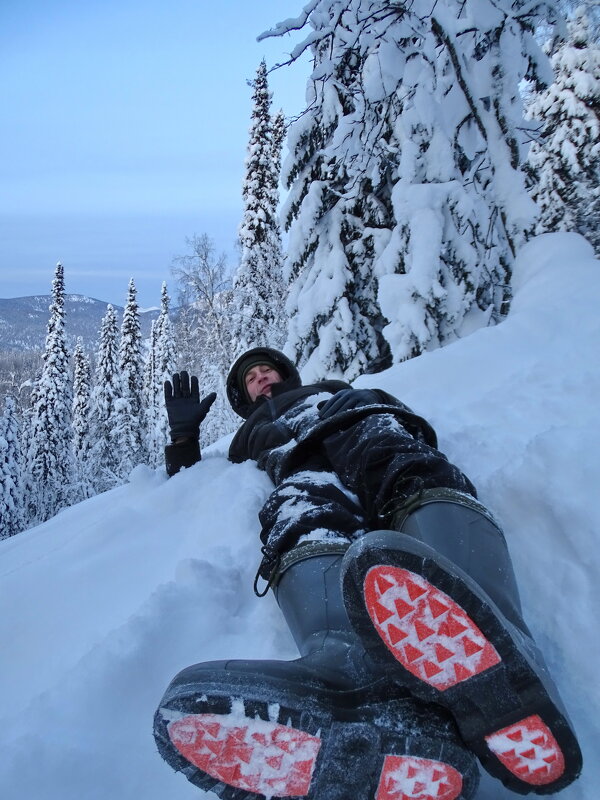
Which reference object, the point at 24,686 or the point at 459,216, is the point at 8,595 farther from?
the point at 459,216

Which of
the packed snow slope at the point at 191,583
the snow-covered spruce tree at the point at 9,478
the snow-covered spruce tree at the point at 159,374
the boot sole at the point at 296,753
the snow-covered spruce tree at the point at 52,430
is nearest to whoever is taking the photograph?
the boot sole at the point at 296,753

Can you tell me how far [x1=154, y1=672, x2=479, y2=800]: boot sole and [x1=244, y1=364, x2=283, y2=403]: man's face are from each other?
299 centimetres

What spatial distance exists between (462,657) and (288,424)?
6.78 feet

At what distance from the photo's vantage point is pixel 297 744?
1062mm

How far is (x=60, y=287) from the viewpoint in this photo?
29.6 metres

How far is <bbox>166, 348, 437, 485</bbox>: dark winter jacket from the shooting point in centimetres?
236

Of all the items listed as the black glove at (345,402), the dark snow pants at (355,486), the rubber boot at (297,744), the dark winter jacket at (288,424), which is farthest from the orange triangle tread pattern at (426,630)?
the black glove at (345,402)

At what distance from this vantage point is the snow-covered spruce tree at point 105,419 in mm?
29031

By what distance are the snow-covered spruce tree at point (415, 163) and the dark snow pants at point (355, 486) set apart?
177 inches

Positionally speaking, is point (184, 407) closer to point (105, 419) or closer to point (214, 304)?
point (214, 304)

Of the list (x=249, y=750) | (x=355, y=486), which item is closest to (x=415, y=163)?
(x=355, y=486)

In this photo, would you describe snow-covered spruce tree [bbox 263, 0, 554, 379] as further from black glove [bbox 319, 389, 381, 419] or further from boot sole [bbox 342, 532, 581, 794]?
boot sole [bbox 342, 532, 581, 794]

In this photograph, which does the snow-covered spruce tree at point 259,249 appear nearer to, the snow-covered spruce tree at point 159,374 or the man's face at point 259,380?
the snow-covered spruce tree at point 159,374

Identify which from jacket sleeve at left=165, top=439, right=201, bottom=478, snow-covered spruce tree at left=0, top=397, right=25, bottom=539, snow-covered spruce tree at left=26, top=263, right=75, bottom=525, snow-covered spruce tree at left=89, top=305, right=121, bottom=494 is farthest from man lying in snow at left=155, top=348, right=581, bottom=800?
snow-covered spruce tree at left=26, top=263, right=75, bottom=525
